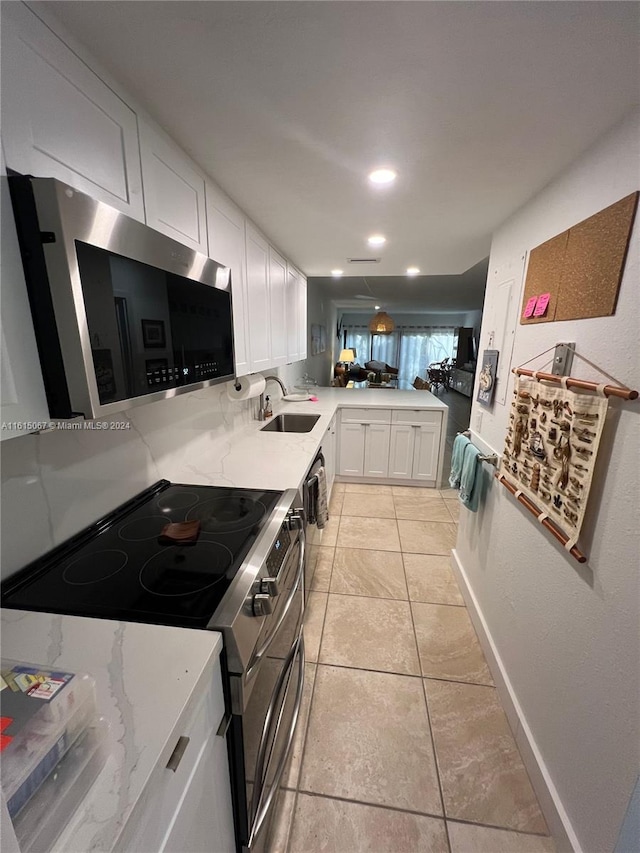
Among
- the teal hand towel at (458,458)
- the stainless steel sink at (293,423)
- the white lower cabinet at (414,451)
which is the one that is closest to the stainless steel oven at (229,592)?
the teal hand towel at (458,458)

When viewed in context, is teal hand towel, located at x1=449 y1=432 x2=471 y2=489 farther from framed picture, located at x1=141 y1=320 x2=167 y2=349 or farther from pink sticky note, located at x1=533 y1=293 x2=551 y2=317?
framed picture, located at x1=141 y1=320 x2=167 y2=349

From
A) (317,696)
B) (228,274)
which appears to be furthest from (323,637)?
(228,274)

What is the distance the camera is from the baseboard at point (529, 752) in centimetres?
103

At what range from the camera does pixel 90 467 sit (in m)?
1.08

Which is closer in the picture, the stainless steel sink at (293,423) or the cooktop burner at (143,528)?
the cooktop burner at (143,528)

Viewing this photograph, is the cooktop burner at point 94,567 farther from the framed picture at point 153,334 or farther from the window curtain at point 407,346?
the window curtain at point 407,346

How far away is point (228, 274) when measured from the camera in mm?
1308

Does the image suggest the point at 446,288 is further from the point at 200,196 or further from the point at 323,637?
the point at 323,637

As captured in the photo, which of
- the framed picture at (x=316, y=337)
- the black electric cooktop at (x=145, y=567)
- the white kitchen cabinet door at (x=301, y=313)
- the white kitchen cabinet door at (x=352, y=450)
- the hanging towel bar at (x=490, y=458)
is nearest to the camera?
the black electric cooktop at (x=145, y=567)

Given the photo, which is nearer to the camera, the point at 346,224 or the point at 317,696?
the point at 317,696

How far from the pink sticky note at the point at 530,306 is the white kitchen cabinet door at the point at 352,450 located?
2143 millimetres

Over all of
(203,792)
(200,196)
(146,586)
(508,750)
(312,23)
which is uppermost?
(312,23)

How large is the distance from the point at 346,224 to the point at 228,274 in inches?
37.9

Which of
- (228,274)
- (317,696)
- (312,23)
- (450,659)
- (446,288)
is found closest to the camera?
(312,23)
